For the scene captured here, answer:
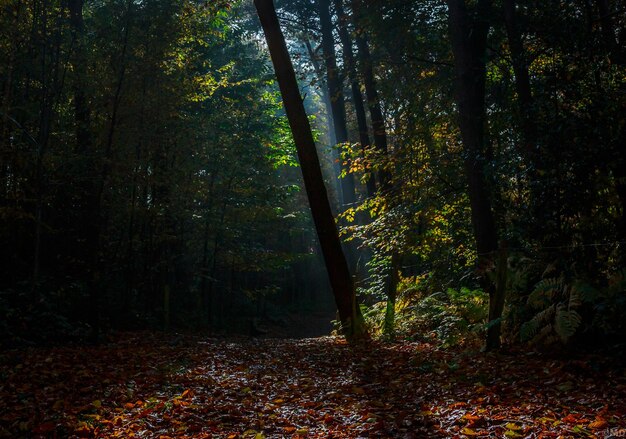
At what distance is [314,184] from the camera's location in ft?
34.7

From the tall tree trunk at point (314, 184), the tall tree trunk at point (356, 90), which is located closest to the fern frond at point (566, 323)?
the tall tree trunk at point (314, 184)

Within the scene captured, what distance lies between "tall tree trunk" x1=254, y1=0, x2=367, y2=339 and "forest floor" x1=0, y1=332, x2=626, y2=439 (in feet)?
6.64

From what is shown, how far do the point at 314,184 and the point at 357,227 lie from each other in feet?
5.71

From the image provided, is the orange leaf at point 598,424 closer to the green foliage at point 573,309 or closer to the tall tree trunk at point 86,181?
the green foliage at point 573,309

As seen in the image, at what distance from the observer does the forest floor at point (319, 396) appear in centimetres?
455

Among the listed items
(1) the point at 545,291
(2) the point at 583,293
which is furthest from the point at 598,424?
(1) the point at 545,291

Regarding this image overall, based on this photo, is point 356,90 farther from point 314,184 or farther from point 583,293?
point 583,293

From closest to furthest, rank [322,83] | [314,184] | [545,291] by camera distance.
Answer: [545,291] → [314,184] → [322,83]

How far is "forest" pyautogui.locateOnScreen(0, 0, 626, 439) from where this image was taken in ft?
18.0

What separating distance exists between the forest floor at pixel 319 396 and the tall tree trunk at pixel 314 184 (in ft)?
6.64

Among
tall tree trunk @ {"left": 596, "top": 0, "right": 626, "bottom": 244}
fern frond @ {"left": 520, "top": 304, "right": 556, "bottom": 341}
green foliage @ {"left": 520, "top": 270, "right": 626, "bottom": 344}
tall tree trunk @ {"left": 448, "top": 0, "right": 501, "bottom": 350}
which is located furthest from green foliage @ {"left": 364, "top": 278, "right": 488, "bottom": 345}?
tall tree trunk @ {"left": 596, "top": 0, "right": 626, "bottom": 244}

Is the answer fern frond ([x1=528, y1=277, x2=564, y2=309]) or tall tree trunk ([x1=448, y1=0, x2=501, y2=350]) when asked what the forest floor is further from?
tall tree trunk ([x1=448, y1=0, x2=501, y2=350])

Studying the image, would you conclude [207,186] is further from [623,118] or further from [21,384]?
[623,118]

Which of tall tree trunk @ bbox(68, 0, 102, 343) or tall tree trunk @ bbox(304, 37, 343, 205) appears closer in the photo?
tall tree trunk @ bbox(68, 0, 102, 343)
